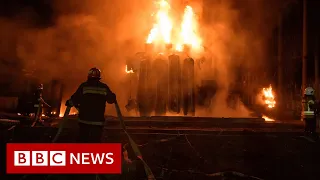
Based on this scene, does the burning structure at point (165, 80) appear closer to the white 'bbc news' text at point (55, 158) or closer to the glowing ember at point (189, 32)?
the glowing ember at point (189, 32)

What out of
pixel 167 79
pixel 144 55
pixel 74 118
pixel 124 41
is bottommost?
pixel 74 118

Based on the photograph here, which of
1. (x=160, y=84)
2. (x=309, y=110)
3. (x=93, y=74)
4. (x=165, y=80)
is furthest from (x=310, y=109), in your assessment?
(x=93, y=74)

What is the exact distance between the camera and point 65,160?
4504mm

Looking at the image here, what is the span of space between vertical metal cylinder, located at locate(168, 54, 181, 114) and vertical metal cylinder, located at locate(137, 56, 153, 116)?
891mm

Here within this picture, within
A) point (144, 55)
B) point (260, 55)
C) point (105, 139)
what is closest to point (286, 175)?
point (105, 139)

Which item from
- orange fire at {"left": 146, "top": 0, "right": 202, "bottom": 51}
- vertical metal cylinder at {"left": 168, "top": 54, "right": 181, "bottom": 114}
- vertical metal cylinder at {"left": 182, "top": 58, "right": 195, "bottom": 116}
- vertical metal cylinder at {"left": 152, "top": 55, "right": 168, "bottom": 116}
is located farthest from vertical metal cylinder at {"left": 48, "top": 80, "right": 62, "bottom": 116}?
vertical metal cylinder at {"left": 182, "top": 58, "right": 195, "bottom": 116}

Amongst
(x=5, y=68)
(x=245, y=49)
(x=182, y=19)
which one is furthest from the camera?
(x=245, y=49)

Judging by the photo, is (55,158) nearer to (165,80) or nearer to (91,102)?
(91,102)

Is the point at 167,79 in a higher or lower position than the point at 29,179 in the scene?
higher

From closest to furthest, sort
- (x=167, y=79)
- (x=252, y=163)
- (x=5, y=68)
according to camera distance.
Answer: (x=252, y=163) → (x=167, y=79) → (x=5, y=68)

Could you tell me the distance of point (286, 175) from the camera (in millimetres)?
6008

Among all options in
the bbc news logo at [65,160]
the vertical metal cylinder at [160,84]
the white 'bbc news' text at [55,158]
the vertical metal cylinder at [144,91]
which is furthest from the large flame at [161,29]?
the white 'bbc news' text at [55,158]

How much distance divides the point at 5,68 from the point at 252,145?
14373 millimetres

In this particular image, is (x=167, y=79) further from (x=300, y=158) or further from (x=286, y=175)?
(x=286, y=175)
